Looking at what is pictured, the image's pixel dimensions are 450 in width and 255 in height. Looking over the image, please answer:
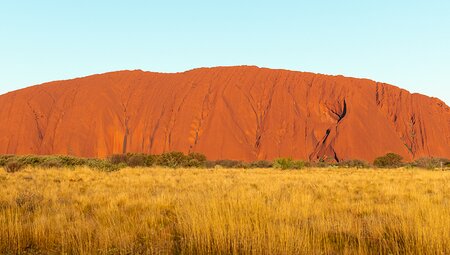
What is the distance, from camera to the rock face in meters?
62.7

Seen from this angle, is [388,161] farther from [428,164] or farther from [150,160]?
[150,160]

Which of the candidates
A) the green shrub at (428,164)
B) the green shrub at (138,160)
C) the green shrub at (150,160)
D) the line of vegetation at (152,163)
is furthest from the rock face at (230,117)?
the green shrub at (138,160)

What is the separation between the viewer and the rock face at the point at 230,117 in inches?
2469

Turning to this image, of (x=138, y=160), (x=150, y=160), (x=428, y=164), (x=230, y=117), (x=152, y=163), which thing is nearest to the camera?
(x=138, y=160)

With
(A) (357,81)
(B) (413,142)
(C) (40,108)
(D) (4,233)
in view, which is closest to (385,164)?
(B) (413,142)

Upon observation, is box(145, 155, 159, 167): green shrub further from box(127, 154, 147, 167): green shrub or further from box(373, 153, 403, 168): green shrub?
box(373, 153, 403, 168): green shrub

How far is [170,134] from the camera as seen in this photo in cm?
6588

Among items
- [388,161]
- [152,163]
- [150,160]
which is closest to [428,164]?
[388,161]

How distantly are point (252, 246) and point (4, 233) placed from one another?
11.3 feet

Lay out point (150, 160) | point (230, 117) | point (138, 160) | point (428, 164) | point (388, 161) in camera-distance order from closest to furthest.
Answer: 1. point (138, 160)
2. point (428, 164)
3. point (150, 160)
4. point (388, 161)
5. point (230, 117)

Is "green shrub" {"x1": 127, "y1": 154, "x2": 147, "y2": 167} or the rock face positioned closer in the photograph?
"green shrub" {"x1": 127, "y1": 154, "x2": 147, "y2": 167}

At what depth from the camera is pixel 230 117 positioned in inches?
2603

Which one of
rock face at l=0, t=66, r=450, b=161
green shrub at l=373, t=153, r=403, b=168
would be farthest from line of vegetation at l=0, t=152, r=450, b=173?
rock face at l=0, t=66, r=450, b=161

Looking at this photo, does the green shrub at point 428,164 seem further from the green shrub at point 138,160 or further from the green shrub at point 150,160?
the green shrub at point 138,160
